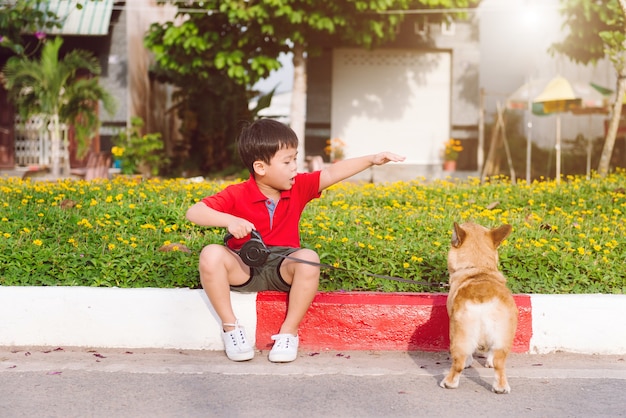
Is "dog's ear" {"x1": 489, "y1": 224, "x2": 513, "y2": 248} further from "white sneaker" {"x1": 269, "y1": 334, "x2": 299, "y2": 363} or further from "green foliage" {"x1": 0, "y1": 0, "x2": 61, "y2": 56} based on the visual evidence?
"green foliage" {"x1": 0, "y1": 0, "x2": 61, "y2": 56}

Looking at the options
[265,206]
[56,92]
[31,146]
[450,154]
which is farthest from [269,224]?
[31,146]

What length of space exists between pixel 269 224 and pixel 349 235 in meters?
1.50

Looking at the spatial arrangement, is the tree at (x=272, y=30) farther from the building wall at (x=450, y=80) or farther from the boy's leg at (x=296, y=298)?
the boy's leg at (x=296, y=298)

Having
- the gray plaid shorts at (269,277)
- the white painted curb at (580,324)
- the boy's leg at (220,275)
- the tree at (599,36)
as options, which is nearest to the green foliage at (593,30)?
the tree at (599,36)

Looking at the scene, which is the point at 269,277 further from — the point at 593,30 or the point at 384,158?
the point at 593,30

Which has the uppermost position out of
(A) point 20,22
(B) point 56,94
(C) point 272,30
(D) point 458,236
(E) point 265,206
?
(A) point 20,22

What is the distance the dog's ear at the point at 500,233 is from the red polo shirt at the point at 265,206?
104 cm

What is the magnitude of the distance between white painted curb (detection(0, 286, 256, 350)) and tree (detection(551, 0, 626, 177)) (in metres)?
9.41

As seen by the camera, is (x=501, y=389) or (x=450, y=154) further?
(x=450, y=154)

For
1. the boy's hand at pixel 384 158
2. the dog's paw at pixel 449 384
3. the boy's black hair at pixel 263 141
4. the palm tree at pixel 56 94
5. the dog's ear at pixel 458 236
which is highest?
the palm tree at pixel 56 94

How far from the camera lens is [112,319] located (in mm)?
4609

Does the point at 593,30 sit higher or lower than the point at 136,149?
higher

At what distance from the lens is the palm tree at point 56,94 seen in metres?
13.9

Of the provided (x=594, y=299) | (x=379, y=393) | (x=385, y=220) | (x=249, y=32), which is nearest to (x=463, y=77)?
(x=249, y=32)
